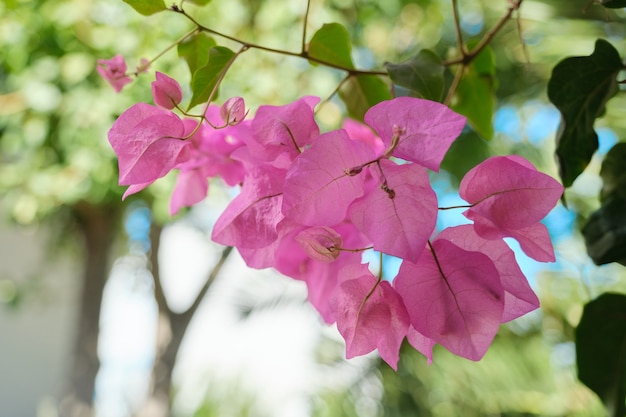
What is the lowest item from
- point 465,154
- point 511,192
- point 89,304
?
point 89,304

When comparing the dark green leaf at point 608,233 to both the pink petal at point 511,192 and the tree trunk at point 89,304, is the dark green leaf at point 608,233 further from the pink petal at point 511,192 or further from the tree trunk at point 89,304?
the tree trunk at point 89,304

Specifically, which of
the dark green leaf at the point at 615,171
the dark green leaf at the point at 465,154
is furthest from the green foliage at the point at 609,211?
the dark green leaf at the point at 465,154

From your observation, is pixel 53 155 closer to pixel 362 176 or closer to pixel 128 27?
pixel 128 27

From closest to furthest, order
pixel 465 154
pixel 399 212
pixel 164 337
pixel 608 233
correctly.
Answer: pixel 399 212 < pixel 608 233 < pixel 465 154 < pixel 164 337

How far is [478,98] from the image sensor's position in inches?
13.7

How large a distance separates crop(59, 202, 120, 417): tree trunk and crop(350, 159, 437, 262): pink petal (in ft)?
6.36

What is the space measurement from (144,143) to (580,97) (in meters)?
0.18

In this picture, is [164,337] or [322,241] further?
[164,337]

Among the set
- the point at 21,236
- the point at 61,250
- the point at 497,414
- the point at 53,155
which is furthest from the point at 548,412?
the point at 21,236

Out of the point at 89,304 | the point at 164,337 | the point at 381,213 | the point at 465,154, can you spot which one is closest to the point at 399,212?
the point at 381,213

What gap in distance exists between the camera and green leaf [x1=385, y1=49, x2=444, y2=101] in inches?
9.8

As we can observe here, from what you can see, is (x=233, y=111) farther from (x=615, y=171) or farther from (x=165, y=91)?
(x=615, y=171)

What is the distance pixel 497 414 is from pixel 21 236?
188cm

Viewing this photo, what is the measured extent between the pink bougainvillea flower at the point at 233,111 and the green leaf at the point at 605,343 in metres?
0.17
